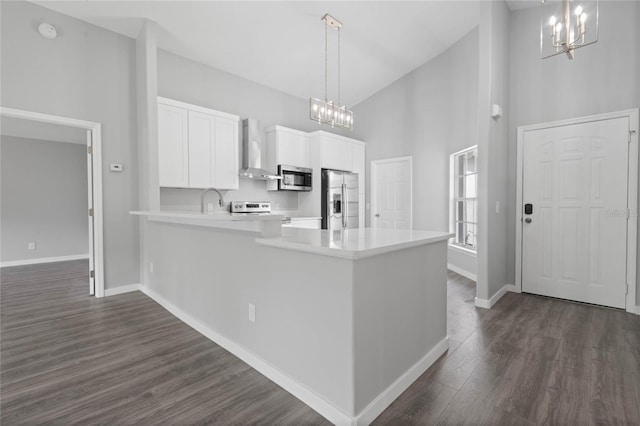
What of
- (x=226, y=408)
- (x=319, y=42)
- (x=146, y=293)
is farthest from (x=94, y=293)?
(x=319, y=42)

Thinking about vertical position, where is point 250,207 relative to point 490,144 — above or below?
below

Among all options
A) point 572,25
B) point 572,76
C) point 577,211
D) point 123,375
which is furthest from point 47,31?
point 577,211

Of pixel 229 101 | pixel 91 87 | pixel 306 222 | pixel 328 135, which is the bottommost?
pixel 306 222

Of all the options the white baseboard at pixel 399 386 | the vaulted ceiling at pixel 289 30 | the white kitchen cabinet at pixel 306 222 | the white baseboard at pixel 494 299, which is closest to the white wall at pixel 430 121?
the vaulted ceiling at pixel 289 30

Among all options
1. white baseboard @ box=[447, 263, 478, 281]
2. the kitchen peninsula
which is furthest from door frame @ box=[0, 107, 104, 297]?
white baseboard @ box=[447, 263, 478, 281]

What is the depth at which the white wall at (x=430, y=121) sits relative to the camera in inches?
174

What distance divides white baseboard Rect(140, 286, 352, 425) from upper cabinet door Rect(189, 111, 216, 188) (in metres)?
1.85

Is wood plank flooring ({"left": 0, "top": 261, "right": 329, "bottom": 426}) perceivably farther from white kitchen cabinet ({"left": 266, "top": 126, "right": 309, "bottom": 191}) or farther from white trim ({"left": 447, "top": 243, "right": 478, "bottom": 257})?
white trim ({"left": 447, "top": 243, "right": 478, "bottom": 257})

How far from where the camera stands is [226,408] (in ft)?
5.41

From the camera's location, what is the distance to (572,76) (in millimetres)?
3391

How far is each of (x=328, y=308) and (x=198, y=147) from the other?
3380 mm

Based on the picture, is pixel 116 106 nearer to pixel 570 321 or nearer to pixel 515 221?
pixel 515 221

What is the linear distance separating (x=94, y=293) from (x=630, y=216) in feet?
19.7

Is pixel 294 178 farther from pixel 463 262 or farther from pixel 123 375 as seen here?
pixel 123 375
